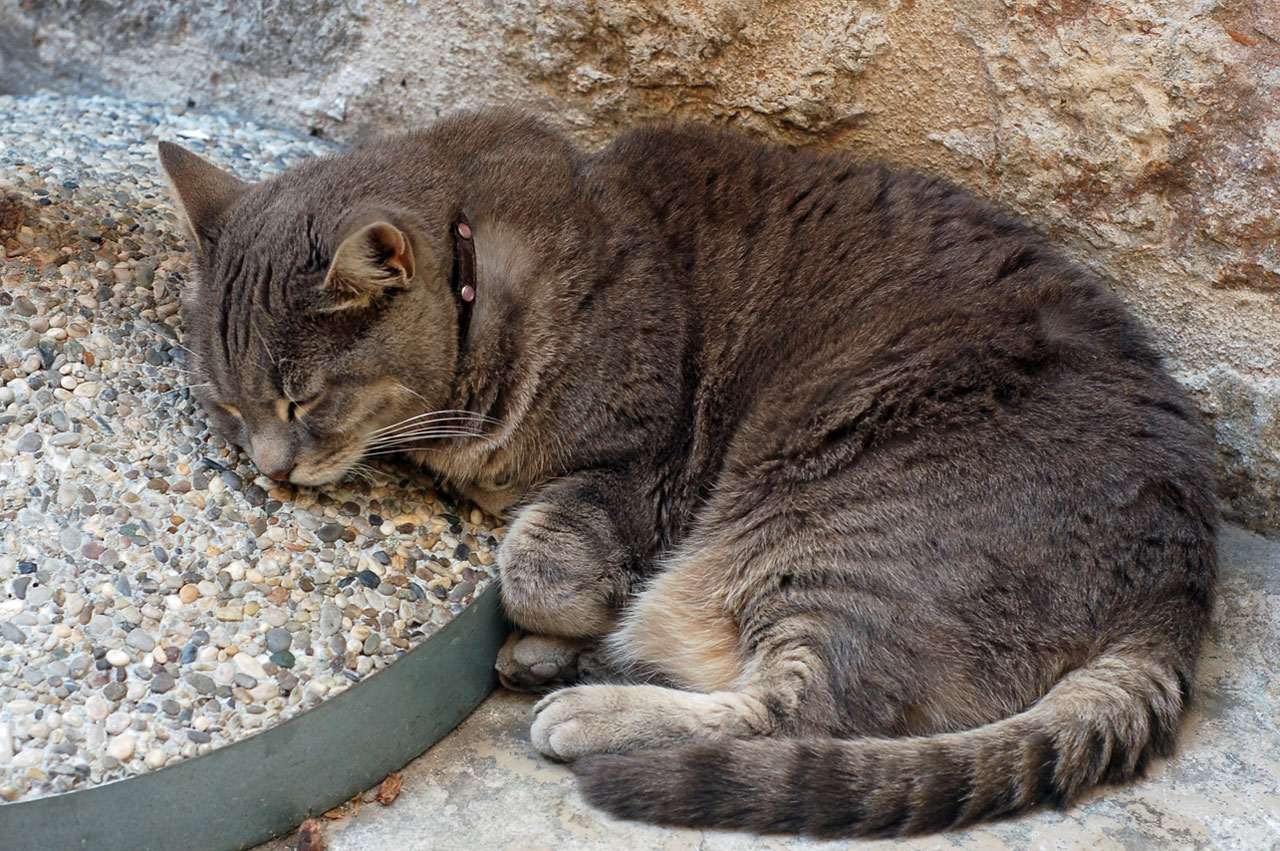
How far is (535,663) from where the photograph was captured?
283 cm

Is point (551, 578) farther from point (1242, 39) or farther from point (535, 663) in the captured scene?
point (1242, 39)

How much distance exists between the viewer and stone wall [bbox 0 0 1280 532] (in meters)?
2.80

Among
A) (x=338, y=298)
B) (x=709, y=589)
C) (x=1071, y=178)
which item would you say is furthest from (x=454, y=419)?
(x=1071, y=178)

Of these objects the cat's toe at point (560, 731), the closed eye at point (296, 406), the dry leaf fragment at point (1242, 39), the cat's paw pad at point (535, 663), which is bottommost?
the cat's paw pad at point (535, 663)

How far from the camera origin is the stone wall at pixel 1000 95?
280 centimetres

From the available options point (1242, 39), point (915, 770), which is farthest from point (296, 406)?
point (1242, 39)

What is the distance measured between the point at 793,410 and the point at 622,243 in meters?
0.63

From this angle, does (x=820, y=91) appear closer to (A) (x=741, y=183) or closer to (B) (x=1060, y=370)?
(A) (x=741, y=183)

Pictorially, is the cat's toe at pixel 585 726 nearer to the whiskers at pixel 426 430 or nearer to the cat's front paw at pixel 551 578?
the cat's front paw at pixel 551 578

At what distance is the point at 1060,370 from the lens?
261 cm

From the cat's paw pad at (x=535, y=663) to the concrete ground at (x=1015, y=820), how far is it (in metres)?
0.08

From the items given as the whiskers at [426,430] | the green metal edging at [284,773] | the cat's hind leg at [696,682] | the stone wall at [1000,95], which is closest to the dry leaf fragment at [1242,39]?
the stone wall at [1000,95]

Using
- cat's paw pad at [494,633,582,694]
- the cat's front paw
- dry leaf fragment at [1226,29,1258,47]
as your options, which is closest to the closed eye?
the cat's front paw

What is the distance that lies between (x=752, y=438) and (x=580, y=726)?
2.63ft
